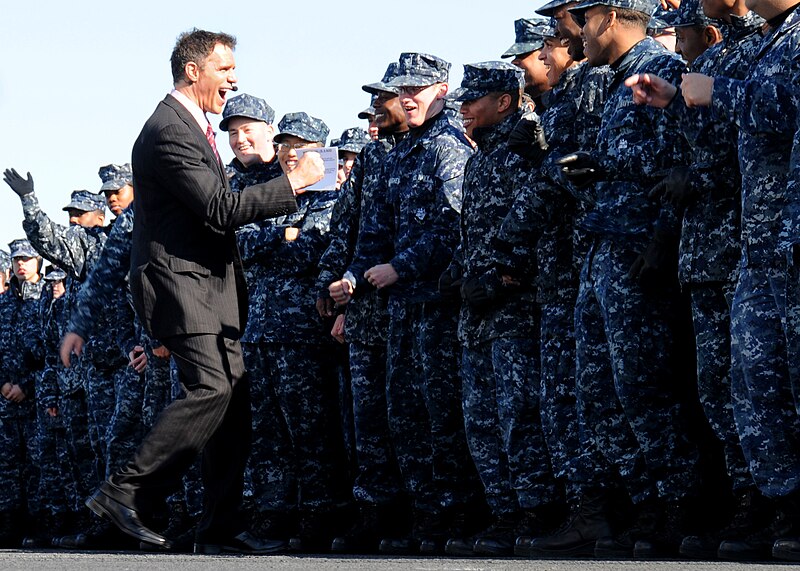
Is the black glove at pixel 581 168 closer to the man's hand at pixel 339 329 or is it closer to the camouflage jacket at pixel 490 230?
the camouflage jacket at pixel 490 230

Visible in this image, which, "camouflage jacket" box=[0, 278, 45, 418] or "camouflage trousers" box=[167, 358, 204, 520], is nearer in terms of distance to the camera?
"camouflage trousers" box=[167, 358, 204, 520]

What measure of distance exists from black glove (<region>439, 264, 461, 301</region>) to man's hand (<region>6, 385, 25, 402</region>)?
803 cm

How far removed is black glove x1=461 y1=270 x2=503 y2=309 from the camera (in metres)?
7.36

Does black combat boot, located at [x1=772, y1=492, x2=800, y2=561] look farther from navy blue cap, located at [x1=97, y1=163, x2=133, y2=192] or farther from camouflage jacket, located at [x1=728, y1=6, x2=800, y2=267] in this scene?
navy blue cap, located at [x1=97, y1=163, x2=133, y2=192]

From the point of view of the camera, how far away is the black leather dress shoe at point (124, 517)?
21.0 feet

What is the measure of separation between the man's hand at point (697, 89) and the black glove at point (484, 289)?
6.51 ft

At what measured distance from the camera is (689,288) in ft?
20.1

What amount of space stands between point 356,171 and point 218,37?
1.95 m

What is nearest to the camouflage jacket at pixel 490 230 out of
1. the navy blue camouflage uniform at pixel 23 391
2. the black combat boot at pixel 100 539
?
the black combat boot at pixel 100 539

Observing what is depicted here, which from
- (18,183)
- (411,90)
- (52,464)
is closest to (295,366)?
(411,90)

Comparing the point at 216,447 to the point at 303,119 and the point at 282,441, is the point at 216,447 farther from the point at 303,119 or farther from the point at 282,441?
the point at 303,119

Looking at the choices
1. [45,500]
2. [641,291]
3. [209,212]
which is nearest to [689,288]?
[641,291]

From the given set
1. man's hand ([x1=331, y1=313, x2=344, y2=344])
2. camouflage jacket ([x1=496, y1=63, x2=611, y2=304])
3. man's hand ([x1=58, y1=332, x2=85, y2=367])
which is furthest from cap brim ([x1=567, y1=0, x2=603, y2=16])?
man's hand ([x1=58, y1=332, x2=85, y2=367])

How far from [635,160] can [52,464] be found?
8.80 m
